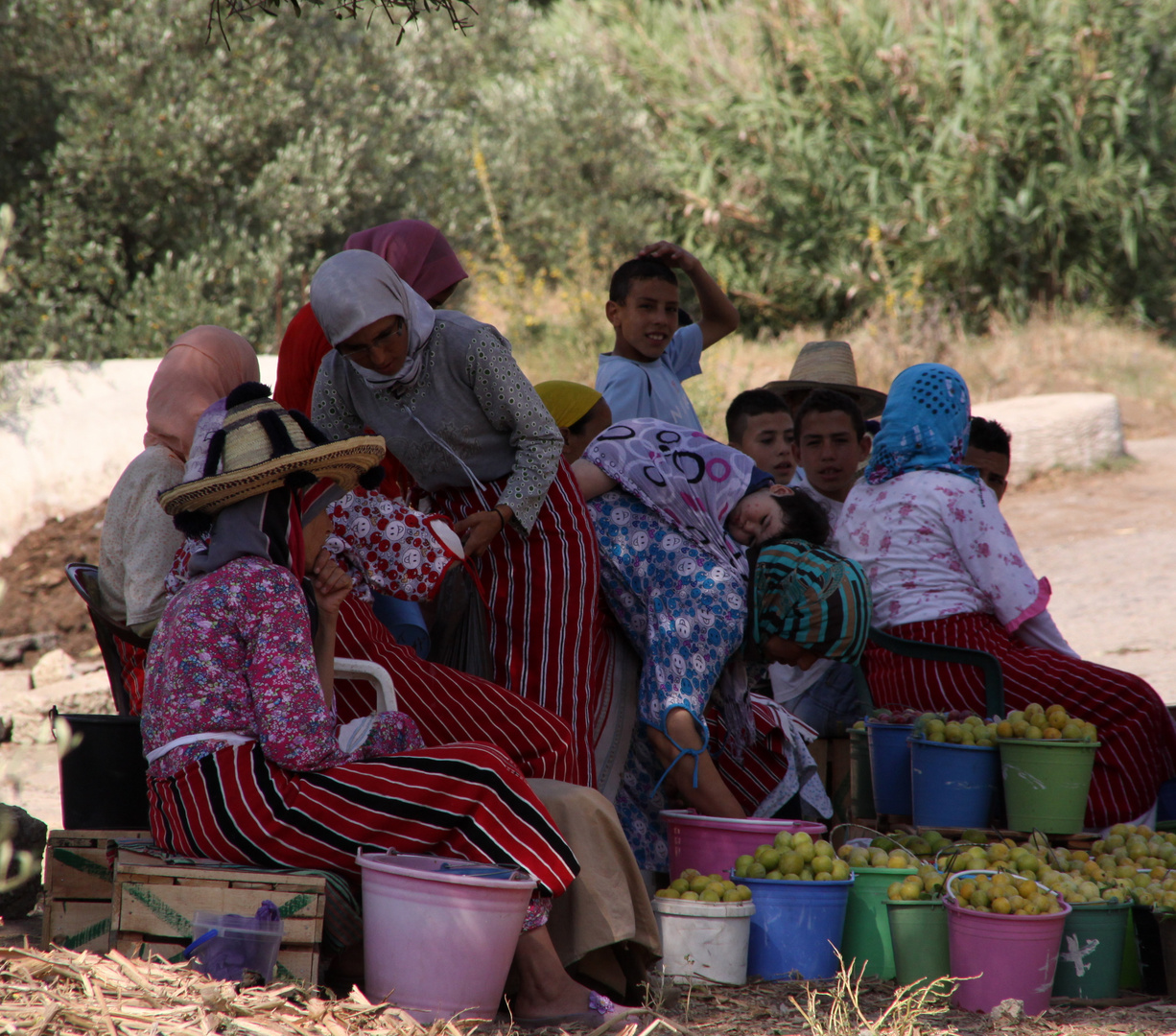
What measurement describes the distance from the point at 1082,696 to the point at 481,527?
2.05 m

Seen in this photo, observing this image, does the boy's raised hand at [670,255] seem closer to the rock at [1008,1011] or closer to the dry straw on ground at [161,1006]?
the rock at [1008,1011]

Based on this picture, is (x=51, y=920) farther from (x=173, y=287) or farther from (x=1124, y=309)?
(x=1124, y=309)

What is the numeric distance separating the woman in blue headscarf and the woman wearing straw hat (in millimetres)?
1963

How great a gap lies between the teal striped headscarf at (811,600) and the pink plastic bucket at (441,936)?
4.08ft

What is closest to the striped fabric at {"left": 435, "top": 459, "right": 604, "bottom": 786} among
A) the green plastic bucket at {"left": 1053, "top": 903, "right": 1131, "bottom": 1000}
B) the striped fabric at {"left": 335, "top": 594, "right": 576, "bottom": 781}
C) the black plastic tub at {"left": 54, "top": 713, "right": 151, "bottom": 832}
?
the striped fabric at {"left": 335, "top": 594, "right": 576, "bottom": 781}

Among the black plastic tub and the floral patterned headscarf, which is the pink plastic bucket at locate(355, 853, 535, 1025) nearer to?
the black plastic tub

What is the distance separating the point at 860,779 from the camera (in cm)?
411

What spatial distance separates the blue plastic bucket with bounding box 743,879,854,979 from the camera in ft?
10.0

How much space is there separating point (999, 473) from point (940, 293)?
→ 10445 millimetres

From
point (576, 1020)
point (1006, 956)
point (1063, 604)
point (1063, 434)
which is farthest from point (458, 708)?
point (1063, 434)

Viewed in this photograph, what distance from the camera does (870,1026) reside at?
264 cm

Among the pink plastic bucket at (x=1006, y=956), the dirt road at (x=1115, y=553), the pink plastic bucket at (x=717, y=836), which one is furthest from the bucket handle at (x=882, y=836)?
the dirt road at (x=1115, y=553)

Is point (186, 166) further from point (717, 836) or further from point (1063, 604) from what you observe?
point (717, 836)

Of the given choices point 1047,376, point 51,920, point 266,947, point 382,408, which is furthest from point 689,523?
point 1047,376
